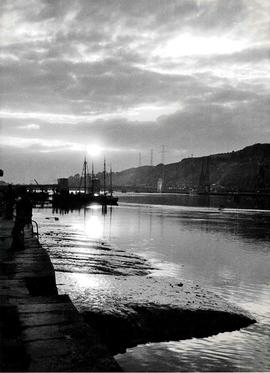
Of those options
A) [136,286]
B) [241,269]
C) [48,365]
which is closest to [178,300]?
[136,286]

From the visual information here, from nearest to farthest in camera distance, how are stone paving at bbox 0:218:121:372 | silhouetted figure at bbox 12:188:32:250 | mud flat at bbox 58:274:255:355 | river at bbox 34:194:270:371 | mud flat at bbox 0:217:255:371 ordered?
stone paving at bbox 0:218:121:372
mud flat at bbox 0:217:255:371
river at bbox 34:194:270:371
mud flat at bbox 58:274:255:355
silhouetted figure at bbox 12:188:32:250

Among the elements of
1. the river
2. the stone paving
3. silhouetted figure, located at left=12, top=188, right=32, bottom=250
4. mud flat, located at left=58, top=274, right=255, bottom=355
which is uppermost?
silhouetted figure, located at left=12, top=188, right=32, bottom=250

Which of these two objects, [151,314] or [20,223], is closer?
[151,314]

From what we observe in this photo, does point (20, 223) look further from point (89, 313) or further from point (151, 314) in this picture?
point (151, 314)

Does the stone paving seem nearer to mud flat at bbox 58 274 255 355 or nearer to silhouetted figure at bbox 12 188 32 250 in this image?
mud flat at bbox 58 274 255 355

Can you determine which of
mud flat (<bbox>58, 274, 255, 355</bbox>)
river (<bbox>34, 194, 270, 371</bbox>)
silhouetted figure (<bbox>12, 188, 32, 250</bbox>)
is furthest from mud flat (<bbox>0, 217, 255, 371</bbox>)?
silhouetted figure (<bbox>12, 188, 32, 250</bbox>)

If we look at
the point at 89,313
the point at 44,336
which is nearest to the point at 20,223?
the point at 89,313

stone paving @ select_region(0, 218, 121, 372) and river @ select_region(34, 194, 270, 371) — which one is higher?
stone paving @ select_region(0, 218, 121, 372)

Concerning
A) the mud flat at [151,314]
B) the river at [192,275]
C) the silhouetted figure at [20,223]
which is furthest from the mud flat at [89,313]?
the silhouetted figure at [20,223]

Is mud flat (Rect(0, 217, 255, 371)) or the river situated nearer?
mud flat (Rect(0, 217, 255, 371))

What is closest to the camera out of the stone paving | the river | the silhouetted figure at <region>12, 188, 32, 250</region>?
the stone paving

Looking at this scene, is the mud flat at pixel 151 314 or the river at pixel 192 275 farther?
the mud flat at pixel 151 314

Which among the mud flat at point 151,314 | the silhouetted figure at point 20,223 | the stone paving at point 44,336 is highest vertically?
the silhouetted figure at point 20,223

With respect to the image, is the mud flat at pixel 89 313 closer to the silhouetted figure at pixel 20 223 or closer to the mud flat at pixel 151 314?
the mud flat at pixel 151 314
